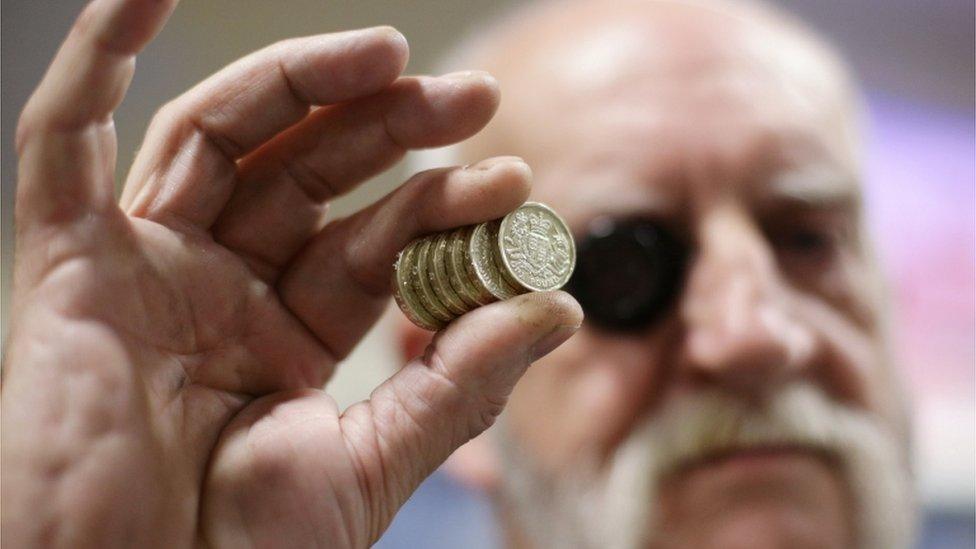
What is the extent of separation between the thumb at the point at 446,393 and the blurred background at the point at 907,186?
3.95ft

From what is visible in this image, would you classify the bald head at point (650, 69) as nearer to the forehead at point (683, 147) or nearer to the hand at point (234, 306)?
the forehead at point (683, 147)

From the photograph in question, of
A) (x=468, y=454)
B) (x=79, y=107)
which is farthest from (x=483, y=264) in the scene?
(x=468, y=454)

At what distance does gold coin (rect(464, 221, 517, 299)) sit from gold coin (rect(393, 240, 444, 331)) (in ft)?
0.28

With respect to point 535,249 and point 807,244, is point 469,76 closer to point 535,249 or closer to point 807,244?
point 535,249

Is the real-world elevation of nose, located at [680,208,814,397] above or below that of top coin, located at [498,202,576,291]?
below

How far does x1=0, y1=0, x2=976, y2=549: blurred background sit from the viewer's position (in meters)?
2.28

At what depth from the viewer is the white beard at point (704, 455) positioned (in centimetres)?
173

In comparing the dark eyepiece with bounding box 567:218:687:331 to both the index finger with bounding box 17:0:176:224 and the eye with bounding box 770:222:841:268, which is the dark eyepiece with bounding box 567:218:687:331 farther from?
the index finger with bounding box 17:0:176:224

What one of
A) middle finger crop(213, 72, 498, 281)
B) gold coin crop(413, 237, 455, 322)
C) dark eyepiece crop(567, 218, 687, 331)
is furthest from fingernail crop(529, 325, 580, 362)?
dark eyepiece crop(567, 218, 687, 331)

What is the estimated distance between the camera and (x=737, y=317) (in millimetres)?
1682

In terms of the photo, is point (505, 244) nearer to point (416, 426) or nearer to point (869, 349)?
point (416, 426)

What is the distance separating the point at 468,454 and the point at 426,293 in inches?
48.0

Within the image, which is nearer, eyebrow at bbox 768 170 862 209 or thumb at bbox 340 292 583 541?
thumb at bbox 340 292 583 541

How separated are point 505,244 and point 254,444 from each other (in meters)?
0.39
